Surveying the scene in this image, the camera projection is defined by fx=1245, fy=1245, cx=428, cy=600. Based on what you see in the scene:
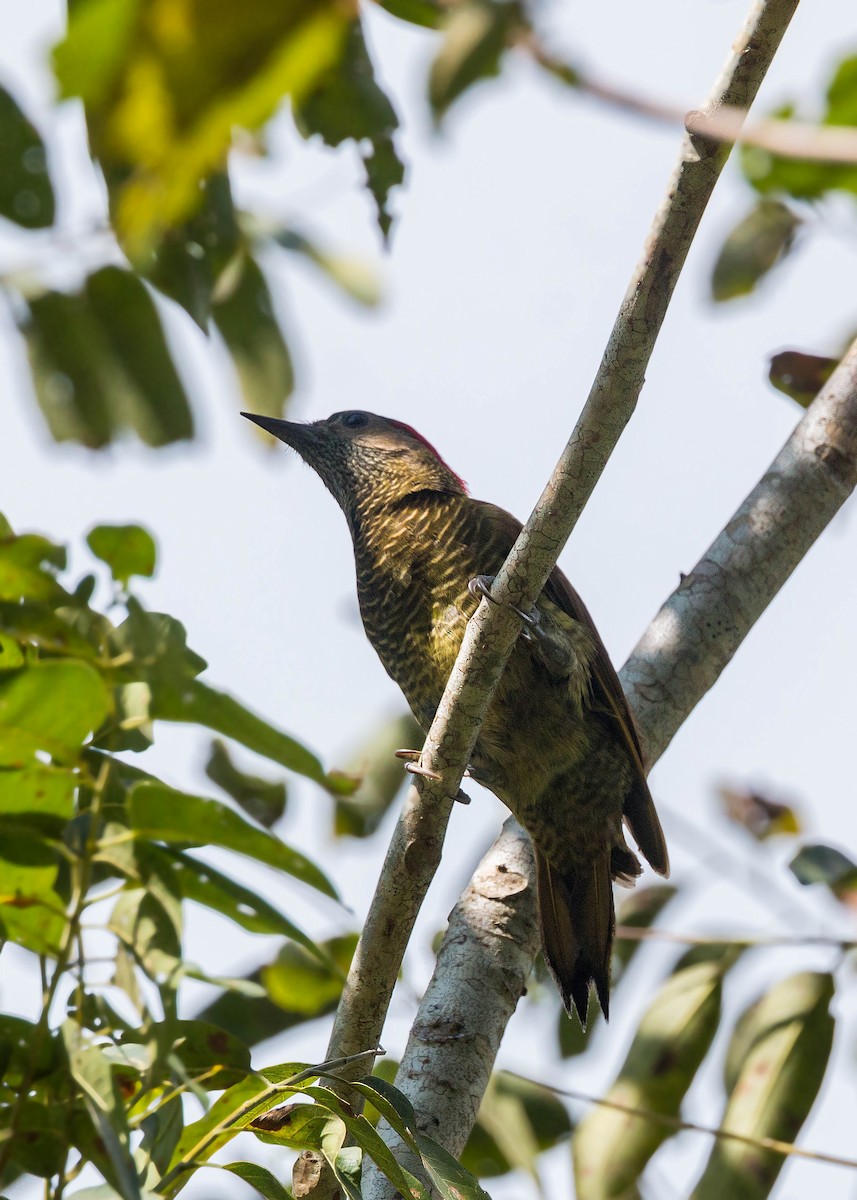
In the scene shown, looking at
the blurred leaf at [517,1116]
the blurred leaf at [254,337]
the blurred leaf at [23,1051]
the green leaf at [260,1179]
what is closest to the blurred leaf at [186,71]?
the blurred leaf at [23,1051]

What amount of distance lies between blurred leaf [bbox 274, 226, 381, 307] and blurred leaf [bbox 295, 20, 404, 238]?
542 millimetres

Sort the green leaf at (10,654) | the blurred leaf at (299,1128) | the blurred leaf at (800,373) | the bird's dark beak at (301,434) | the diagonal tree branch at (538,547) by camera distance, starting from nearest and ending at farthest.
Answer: the green leaf at (10,654) → the blurred leaf at (299,1128) → the diagonal tree branch at (538,547) → the blurred leaf at (800,373) → the bird's dark beak at (301,434)

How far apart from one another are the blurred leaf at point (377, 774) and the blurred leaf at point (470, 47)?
246cm

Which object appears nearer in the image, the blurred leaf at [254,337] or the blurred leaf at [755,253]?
the blurred leaf at [254,337]

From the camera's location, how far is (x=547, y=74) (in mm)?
896

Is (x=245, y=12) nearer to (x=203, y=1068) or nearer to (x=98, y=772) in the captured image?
(x=98, y=772)

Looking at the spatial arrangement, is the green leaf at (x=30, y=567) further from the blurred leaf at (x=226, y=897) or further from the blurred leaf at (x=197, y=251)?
the blurred leaf at (x=197, y=251)

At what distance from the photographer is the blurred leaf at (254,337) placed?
7.66 ft

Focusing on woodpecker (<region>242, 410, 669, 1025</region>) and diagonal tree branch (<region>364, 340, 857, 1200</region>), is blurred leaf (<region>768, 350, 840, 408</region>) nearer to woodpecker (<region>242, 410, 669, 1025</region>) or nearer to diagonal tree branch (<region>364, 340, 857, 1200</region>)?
diagonal tree branch (<region>364, 340, 857, 1200</region>)

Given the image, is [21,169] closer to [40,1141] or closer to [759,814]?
[40,1141]

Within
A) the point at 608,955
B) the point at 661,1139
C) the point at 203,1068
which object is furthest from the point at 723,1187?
the point at 203,1068

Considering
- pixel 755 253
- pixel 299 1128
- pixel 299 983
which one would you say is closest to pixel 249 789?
pixel 299 983

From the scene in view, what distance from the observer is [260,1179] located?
1750mm

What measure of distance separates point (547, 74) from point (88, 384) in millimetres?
1335
